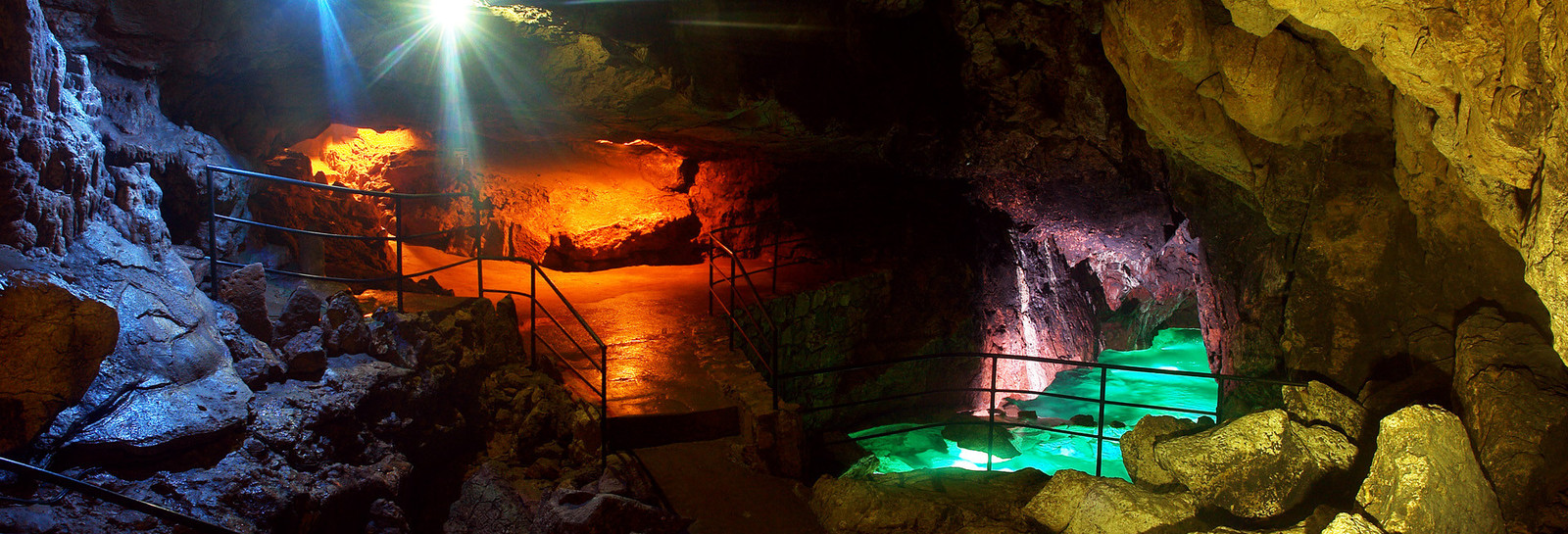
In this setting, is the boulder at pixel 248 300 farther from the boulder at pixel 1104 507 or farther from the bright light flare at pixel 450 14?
the boulder at pixel 1104 507

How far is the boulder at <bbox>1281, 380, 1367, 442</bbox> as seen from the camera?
393 centimetres

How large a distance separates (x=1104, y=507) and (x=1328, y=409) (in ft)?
4.87

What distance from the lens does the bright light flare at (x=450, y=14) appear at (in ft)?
19.8

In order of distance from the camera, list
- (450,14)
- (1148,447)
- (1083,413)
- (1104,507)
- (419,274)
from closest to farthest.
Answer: (1104,507) → (1148,447) → (419,274) → (450,14) → (1083,413)

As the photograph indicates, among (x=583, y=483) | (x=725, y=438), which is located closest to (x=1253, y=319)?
(x=725, y=438)

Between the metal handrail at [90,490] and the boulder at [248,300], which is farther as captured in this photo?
the boulder at [248,300]

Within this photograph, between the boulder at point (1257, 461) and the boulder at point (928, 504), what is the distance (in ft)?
2.81

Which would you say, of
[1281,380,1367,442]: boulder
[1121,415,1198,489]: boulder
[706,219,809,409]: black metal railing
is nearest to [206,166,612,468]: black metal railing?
[706,219,809,409]: black metal railing

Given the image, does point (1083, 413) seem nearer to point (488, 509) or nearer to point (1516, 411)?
point (1516, 411)

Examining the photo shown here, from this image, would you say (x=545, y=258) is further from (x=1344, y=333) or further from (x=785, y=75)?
(x=1344, y=333)

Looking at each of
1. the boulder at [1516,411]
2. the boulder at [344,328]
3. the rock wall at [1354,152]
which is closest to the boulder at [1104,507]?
the boulder at [1516,411]

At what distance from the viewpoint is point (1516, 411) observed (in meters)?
3.27

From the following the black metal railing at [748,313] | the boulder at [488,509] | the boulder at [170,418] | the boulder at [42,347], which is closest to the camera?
the boulder at [42,347]

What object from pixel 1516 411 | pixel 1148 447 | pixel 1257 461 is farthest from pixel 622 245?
pixel 1516 411
